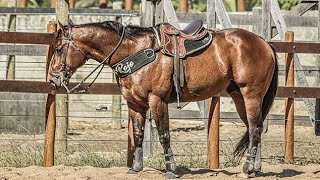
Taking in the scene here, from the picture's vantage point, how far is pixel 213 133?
1008 centimetres

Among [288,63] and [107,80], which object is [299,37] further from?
[288,63]

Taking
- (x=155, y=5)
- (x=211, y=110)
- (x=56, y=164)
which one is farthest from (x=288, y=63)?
(x=56, y=164)

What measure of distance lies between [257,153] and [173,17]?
3.25m

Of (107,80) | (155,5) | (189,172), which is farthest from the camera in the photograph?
(107,80)

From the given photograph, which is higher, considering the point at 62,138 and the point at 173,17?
the point at 173,17

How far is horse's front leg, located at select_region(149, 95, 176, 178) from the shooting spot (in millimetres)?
8875

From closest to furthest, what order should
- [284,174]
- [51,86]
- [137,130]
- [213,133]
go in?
1. [137,130]
2. [51,86]
3. [284,174]
4. [213,133]

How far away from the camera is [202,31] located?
9.24 meters

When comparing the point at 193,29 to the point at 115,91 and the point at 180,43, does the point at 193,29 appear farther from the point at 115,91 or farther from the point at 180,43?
the point at 115,91

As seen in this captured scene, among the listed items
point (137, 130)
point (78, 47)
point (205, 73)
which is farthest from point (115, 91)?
point (205, 73)

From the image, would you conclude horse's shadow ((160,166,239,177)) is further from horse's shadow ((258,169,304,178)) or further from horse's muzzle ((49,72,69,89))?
horse's muzzle ((49,72,69,89))

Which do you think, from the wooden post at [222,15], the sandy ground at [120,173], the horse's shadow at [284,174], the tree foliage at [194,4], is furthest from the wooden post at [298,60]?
the tree foliage at [194,4]

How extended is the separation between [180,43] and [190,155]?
196 cm

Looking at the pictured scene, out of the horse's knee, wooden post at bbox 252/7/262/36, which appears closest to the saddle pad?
the horse's knee
